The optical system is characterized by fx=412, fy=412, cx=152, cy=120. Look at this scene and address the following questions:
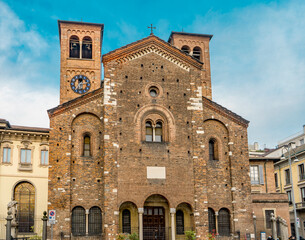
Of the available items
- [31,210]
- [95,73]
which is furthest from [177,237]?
[95,73]

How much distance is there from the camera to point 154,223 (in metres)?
29.8

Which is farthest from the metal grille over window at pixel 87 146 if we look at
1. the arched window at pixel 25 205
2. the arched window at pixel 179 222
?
the arched window at pixel 179 222

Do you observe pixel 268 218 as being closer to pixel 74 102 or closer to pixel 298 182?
pixel 298 182

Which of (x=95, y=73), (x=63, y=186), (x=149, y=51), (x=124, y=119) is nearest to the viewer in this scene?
(x=63, y=186)

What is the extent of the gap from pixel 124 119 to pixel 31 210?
11697mm

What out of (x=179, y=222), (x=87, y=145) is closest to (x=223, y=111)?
(x=179, y=222)

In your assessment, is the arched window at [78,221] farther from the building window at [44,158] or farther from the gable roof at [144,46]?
the gable roof at [144,46]

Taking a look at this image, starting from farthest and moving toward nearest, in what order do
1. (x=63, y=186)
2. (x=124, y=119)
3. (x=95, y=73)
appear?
(x=95, y=73)
(x=124, y=119)
(x=63, y=186)

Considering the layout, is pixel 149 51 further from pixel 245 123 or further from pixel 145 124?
pixel 245 123

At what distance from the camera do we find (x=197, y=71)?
110 ft

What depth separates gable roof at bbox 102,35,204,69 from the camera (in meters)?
31.4

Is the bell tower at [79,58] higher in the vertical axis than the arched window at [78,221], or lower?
higher

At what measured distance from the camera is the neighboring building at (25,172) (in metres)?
33.8

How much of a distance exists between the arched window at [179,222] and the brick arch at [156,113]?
5551mm
